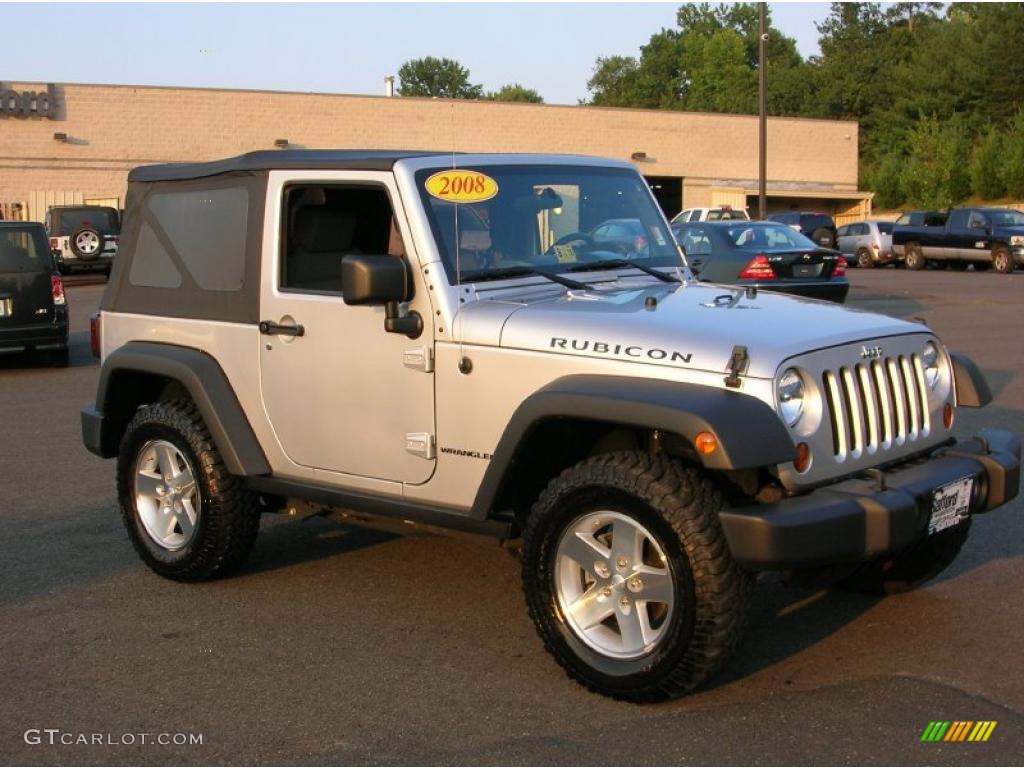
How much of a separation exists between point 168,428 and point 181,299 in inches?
25.0

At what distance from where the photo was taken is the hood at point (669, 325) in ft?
14.8

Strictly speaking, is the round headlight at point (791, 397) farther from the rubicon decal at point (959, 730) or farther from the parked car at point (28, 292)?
the parked car at point (28, 292)

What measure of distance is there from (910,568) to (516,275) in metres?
2.19

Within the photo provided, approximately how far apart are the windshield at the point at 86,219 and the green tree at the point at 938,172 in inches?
1490

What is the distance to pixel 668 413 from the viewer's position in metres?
4.30

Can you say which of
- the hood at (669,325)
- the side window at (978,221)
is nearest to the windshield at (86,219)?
the side window at (978,221)

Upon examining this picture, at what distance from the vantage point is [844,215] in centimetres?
5722

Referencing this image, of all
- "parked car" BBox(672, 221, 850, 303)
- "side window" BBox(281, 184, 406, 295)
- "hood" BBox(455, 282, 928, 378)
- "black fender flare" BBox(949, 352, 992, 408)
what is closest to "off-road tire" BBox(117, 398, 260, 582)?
"side window" BBox(281, 184, 406, 295)

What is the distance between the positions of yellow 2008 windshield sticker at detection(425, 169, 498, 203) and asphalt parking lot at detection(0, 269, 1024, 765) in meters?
1.47

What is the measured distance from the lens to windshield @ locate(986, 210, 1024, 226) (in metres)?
33.4

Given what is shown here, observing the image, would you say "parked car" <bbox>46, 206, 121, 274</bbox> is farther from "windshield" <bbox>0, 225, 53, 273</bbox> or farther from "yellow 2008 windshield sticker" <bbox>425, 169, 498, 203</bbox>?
"yellow 2008 windshield sticker" <bbox>425, 169, 498, 203</bbox>

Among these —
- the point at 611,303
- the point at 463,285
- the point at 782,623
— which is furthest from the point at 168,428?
the point at 782,623

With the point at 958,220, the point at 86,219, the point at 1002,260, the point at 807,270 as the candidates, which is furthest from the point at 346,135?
the point at 807,270

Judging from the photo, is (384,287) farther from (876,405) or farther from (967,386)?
(967,386)
